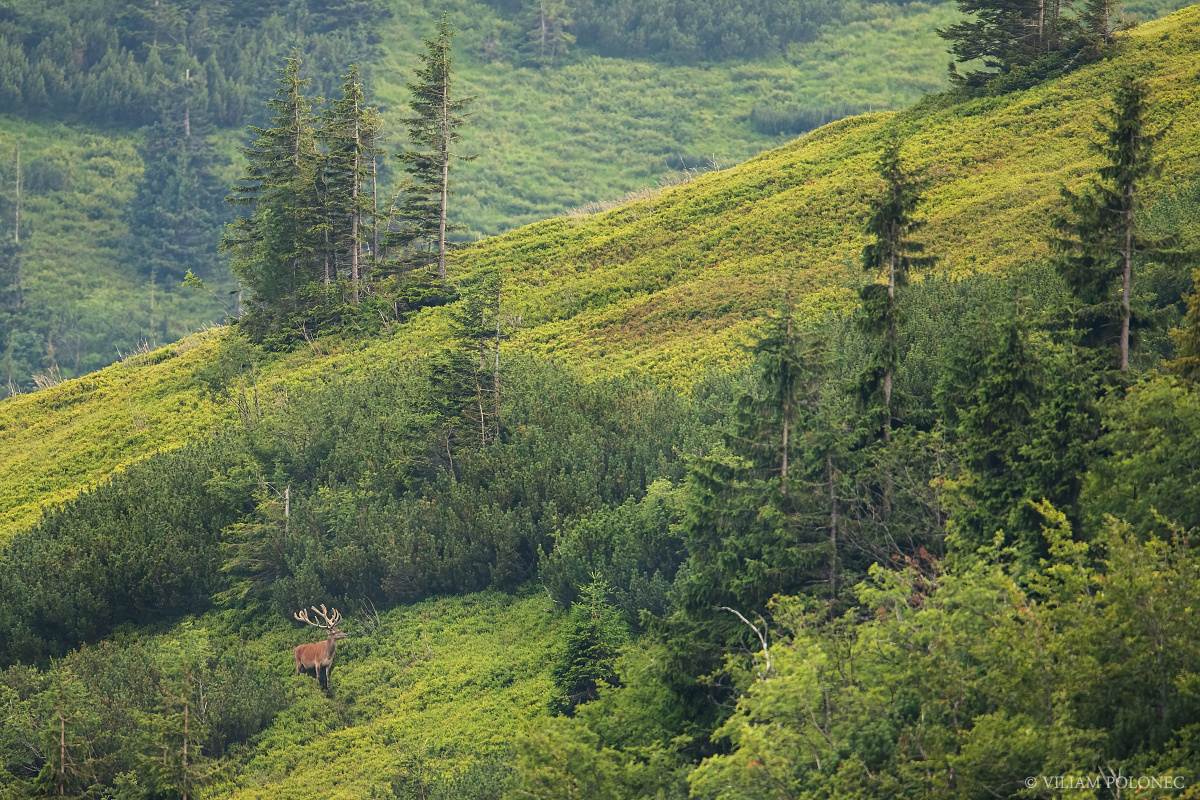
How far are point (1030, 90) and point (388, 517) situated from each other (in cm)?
3564

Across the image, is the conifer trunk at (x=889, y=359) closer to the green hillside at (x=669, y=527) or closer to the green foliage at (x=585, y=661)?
the green hillside at (x=669, y=527)

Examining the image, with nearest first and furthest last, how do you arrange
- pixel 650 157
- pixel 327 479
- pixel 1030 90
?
pixel 327 479 → pixel 1030 90 → pixel 650 157

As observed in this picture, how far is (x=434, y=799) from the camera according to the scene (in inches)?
1234

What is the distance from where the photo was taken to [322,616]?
4084 cm

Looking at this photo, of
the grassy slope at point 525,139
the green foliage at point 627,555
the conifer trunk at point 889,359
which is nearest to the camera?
the conifer trunk at point 889,359

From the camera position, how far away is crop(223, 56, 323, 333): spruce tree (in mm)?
63125

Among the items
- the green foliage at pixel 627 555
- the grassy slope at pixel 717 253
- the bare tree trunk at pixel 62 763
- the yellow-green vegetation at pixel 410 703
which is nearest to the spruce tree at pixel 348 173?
the grassy slope at pixel 717 253

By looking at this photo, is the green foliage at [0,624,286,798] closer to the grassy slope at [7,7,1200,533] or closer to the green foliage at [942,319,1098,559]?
the grassy slope at [7,7,1200,533]

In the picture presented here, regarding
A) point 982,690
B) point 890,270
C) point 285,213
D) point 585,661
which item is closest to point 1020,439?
point 890,270

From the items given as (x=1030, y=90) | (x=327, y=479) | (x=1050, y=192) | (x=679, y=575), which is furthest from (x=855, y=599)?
(x=1030, y=90)

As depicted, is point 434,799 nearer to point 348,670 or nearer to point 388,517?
point 348,670

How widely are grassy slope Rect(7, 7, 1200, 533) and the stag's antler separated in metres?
13.3

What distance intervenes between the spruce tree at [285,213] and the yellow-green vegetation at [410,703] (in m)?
25.5

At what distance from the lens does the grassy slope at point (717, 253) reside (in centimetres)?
5238
